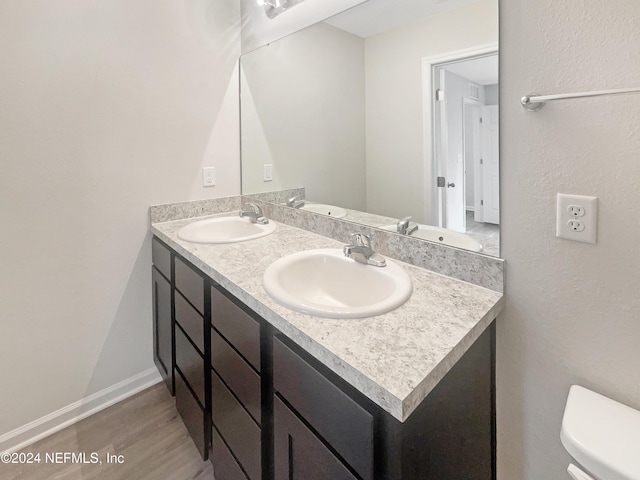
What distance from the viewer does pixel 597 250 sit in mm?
808

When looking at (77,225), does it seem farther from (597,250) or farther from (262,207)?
(597,250)

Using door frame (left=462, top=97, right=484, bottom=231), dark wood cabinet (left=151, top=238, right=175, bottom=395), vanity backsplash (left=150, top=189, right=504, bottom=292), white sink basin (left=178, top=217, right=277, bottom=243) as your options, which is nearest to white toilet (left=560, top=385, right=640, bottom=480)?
vanity backsplash (left=150, top=189, right=504, bottom=292)

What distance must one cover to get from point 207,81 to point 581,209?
1921 millimetres

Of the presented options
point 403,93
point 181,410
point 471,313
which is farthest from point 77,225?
point 471,313

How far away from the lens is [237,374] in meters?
1.10

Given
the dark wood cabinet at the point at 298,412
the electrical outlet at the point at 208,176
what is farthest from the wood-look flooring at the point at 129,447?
the electrical outlet at the point at 208,176

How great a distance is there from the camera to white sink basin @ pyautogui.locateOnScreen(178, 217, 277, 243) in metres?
1.76

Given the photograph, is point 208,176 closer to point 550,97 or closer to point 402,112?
point 402,112

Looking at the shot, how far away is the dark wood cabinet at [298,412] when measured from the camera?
0.67 meters

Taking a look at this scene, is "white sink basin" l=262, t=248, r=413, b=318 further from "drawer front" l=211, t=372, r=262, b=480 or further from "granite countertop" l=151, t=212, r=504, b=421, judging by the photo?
"drawer front" l=211, t=372, r=262, b=480

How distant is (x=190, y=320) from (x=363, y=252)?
79 centimetres

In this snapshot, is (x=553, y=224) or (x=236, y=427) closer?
(x=553, y=224)

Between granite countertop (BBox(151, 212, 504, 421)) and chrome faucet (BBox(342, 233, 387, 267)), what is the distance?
124 mm

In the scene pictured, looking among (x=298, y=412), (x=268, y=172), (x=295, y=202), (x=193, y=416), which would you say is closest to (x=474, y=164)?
(x=298, y=412)
